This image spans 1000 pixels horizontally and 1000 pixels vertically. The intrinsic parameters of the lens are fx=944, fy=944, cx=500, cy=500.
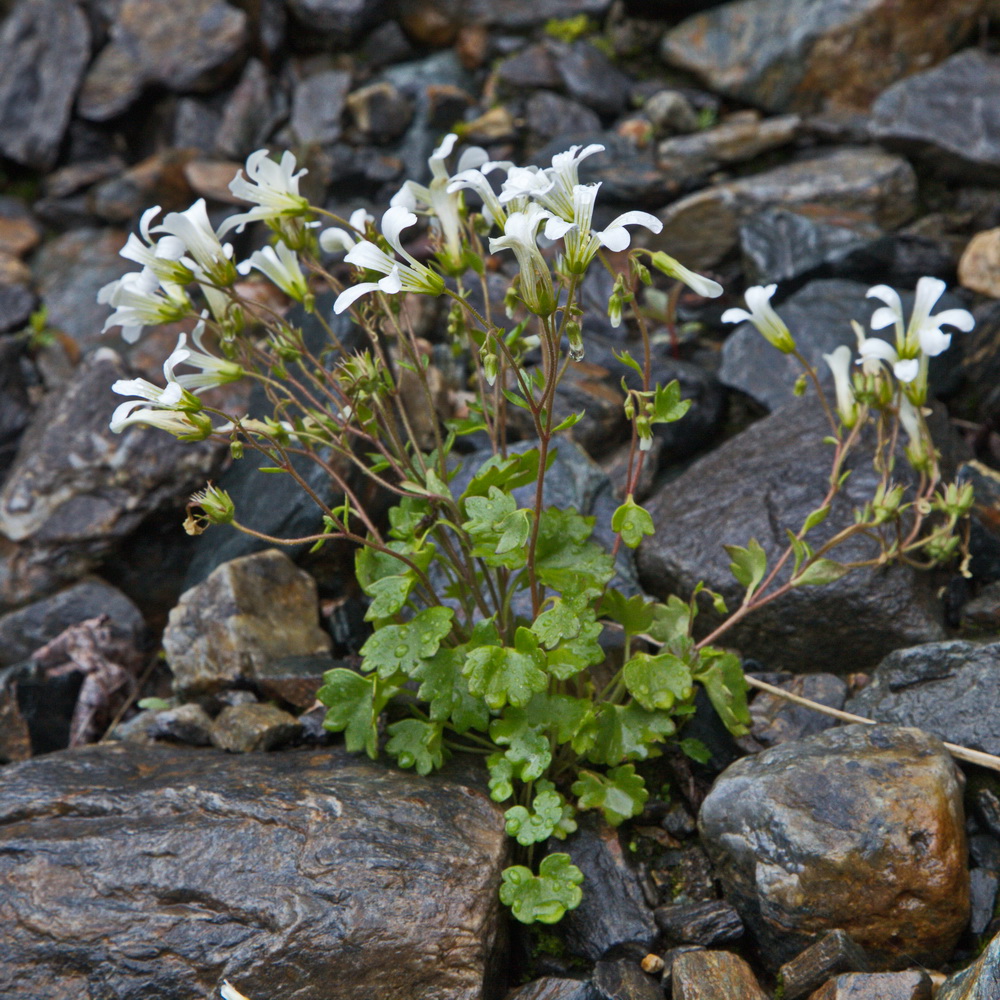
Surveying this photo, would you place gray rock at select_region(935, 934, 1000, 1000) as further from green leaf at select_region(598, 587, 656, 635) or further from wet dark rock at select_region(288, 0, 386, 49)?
wet dark rock at select_region(288, 0, 386, 49)

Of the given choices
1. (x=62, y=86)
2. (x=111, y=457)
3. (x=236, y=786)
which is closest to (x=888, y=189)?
(x=111, y=457)

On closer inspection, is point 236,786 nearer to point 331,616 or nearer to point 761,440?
point 331,616

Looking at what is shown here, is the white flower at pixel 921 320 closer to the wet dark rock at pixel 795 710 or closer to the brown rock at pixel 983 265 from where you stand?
the wet dark rock at pixel 795 710

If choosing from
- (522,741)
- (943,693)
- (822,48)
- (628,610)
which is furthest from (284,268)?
(822,48)

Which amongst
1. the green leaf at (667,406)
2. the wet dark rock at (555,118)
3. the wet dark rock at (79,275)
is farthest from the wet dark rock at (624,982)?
the wet dark rock at (555,118)

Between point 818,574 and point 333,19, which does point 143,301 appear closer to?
point 818,574
